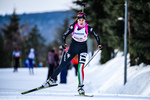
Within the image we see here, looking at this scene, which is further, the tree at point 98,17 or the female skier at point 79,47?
the tree at point 98,17

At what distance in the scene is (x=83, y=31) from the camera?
21.5 ft

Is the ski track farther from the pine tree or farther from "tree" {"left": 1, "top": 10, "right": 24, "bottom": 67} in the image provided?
"tree" {"left": 1, "top": 10, "right": 24, "bottom": 67}

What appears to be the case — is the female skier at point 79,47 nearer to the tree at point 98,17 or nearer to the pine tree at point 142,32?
the pine tree at point 142,32

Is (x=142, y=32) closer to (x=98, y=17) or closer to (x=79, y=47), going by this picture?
(x=79, y=47)

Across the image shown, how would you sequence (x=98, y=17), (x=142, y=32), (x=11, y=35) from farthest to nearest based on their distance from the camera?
(x=11, y=35)
(x=98, y=17)
(x=142, y=32)

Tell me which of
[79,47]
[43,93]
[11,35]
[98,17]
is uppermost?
[98,17]

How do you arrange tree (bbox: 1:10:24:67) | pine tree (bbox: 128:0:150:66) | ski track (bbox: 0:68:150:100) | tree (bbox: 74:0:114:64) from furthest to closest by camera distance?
tree (bbox: 1:10:24:67) → tree (bbox: 74:0:114:64) → pine tree (bbox: 128:0:150:66) → ski track (bbox: 0:68:150:100)

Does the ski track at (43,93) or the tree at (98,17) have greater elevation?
the tree at (98,17)

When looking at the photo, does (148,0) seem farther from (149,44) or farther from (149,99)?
(149,99)

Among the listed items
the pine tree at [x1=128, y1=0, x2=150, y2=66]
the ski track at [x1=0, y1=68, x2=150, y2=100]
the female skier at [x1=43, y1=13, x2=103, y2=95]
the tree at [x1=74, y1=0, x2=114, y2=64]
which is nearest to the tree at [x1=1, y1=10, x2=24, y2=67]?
the tree at [x1=74, y1=0, x2=114, y2=64]

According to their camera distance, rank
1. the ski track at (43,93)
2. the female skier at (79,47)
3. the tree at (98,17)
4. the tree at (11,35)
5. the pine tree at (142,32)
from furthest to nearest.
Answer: the tree at (11,35), the tree at (98,17), the pine tree at (142,32), the female skier at (79,47), the ski track at (43,93)

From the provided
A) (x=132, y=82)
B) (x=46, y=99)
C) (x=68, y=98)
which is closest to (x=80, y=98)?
(x=68, y=98)

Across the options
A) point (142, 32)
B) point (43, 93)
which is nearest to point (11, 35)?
point (142, 32)

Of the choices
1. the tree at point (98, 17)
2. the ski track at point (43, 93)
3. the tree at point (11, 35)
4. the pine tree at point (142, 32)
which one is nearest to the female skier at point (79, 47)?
the ski track at point (43, 93)
